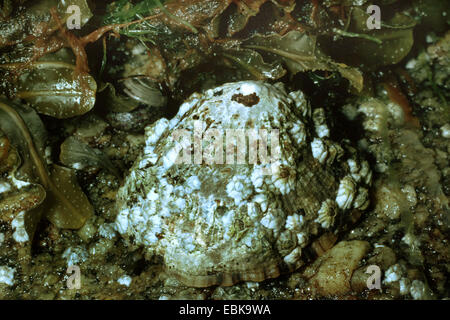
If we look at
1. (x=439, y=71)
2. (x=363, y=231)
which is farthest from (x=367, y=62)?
(x=363, y=231)

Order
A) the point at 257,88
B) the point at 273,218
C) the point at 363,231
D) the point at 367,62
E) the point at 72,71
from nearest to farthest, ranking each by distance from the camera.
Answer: the point at 273,218
the point at 257,88
the point at 363,231
the point at 72,71
the point at 367,62

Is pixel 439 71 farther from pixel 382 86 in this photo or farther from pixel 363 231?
pixel 363 231

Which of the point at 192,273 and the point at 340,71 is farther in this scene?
the point at 340,71

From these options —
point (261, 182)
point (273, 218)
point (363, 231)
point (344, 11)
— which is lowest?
point (363, 231)

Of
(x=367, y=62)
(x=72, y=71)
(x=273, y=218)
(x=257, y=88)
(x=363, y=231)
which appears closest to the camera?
(x=273, y=218)

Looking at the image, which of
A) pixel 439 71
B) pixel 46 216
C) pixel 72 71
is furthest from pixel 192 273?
pixel 439 71

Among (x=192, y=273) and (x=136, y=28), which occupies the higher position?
(x=136, y=28)
